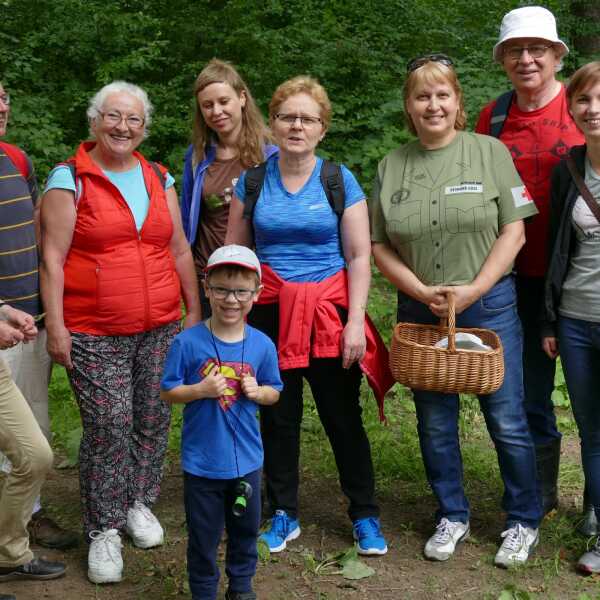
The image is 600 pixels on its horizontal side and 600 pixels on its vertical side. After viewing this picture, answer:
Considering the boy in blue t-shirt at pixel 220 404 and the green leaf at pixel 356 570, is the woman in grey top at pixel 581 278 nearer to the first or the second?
the green leaf at pixel 356 570

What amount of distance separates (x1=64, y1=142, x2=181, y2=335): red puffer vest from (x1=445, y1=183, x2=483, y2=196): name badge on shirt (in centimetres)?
138

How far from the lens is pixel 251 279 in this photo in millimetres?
3404

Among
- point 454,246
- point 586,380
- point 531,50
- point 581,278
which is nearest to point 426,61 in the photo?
point 531,50

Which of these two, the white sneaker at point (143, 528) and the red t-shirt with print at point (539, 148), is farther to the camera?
the white sneaker at point (143, 528)

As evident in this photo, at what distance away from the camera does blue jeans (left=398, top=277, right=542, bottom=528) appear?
3969mm

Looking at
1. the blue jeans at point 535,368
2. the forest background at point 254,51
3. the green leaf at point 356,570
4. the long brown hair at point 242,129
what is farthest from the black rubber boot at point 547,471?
the forest background at point 254,51

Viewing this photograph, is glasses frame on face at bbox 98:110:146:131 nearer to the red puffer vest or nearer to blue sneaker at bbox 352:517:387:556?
the red puffer vest

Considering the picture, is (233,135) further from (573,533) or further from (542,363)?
(573,533)

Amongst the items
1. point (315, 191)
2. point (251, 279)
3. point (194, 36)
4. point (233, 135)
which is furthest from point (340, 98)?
point (251, 279)

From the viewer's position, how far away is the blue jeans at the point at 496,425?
3.97m

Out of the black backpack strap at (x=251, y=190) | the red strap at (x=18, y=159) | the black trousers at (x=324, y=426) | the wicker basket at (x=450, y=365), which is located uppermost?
the red strap at (x=18, y=159)

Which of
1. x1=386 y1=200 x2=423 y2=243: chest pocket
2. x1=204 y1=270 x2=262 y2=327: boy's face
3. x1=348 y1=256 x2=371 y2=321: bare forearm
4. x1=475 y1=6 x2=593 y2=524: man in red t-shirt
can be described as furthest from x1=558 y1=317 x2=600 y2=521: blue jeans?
x1=204 y1=270 x2=262 y2=327: boy's face

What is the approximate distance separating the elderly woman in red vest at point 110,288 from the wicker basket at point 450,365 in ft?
3.71

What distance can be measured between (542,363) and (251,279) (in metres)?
1.84
